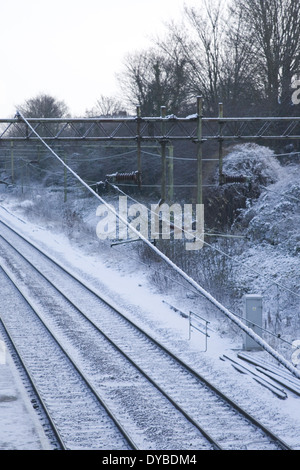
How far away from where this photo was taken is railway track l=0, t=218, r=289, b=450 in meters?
9.05

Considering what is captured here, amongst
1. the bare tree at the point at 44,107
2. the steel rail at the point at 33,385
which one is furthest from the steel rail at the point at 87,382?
the bare tree at the point at 44,107

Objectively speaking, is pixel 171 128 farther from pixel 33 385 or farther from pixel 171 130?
pixel 33 385

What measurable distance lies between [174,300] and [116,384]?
7.01 m

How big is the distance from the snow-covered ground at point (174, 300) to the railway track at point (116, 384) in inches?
A: 16.3

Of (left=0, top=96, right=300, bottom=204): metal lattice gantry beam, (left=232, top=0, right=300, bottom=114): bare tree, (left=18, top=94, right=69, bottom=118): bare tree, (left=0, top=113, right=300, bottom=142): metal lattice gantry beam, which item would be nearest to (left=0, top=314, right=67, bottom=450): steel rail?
(left=0, top=96, right=300, bottom=204): metal lattice gantry beam

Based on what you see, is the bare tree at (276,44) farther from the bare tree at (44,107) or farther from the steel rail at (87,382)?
the bare tree at (44,107)

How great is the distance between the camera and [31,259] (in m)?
25.5

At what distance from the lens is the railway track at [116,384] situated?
905cm

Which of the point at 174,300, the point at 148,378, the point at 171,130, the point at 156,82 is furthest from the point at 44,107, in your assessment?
the point at 148,378

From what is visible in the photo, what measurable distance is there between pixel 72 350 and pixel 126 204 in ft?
77.0

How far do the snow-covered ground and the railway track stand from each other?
41cm

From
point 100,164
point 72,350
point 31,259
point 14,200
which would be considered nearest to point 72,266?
point 31,259

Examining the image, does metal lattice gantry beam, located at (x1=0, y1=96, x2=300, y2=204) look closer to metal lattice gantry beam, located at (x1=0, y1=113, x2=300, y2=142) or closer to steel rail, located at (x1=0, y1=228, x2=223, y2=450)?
metal lattice gantry beam, located at (x1=0, y1=113, x2=300, y2=142)

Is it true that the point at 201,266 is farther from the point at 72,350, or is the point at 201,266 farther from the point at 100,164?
the point at 100,164
